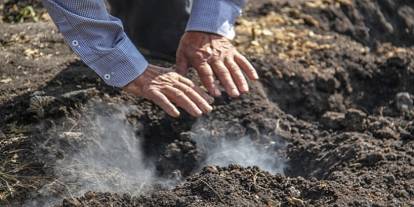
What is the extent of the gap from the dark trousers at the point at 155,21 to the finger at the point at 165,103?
1.23 metres

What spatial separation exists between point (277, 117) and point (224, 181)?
0.90 metres

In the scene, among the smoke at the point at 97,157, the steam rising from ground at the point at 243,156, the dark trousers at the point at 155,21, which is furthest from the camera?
the dark trousers at the point at 155,21

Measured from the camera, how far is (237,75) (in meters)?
3.26

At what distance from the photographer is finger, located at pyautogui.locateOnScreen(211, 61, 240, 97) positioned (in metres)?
3.16

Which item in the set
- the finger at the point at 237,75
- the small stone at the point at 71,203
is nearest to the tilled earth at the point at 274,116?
the small stone at the point at 71,203

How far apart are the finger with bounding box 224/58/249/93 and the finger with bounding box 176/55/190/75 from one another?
0.77ft

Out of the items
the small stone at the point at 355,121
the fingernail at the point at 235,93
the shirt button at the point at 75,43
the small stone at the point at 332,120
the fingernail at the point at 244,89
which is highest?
the small stone at the point at 355,121

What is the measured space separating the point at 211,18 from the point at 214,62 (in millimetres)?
289

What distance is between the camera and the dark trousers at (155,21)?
4293mm

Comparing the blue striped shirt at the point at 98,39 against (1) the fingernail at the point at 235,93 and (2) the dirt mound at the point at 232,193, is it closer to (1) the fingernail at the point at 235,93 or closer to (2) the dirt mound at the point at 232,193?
(1) the fingernail at the point at 235,93

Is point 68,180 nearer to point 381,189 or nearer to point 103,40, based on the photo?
point 103,40

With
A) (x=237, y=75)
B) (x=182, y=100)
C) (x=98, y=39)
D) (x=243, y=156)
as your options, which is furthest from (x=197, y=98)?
(x=243, y=156)

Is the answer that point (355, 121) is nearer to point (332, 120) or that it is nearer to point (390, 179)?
point (332, 120)

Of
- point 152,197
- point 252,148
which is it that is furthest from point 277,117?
point 152,197
